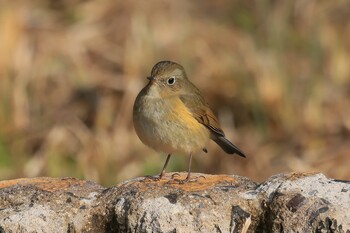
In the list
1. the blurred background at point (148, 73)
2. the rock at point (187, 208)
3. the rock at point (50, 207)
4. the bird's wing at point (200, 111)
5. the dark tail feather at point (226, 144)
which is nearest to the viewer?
the rock at point (187, 208)

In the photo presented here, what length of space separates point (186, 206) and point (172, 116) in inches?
69.5

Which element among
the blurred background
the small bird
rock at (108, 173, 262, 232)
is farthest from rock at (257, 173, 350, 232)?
the blurred background

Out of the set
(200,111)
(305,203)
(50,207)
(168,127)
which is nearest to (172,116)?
(168,127)

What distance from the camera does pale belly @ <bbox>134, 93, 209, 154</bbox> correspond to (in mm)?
5758

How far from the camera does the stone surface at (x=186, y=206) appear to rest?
4.13 m

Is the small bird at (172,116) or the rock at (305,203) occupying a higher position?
the small bird at (172,116)

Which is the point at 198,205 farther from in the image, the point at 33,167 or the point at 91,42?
the point at 91,42

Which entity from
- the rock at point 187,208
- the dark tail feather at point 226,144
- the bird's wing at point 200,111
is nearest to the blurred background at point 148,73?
the dark tail feather at point 226,144

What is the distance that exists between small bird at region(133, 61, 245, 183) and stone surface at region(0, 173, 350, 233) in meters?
1.19

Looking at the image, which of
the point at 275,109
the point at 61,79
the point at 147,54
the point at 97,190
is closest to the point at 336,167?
the point at 275,109

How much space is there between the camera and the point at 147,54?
9266mm

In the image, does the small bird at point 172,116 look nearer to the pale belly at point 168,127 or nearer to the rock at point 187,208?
the pale belly at point 168,127

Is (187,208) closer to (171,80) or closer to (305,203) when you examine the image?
(305,203)

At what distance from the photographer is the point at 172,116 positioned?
5945mm
